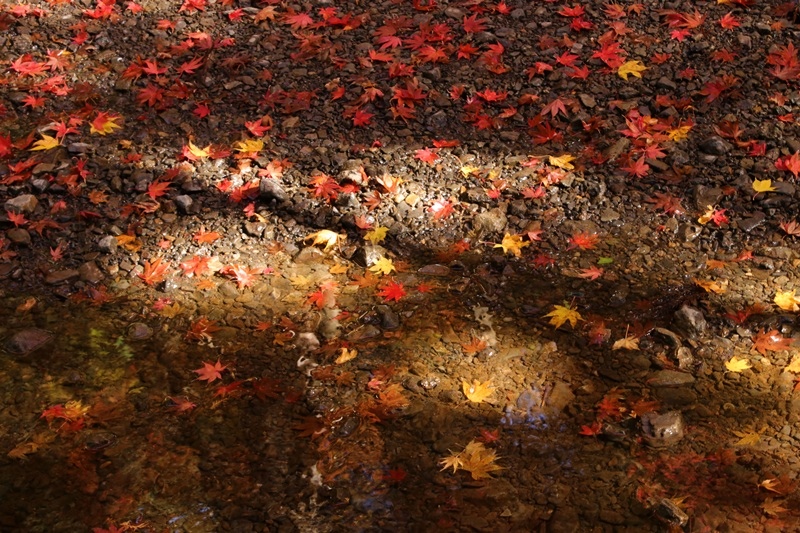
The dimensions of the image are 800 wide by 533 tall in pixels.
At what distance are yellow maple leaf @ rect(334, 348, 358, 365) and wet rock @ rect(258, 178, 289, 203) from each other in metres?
1.40

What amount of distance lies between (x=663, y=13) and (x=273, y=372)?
14.8 feet

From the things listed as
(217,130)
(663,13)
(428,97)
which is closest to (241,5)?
(217,130)

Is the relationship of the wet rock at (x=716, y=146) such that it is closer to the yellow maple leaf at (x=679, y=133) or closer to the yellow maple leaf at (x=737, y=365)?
the yellow maple leaf at (x=679, y=133)

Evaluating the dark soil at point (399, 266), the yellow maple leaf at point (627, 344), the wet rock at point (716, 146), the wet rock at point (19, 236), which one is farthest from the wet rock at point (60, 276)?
the wet rock at point (716, 146)

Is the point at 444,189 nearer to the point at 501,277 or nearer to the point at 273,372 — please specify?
the point at 501,277

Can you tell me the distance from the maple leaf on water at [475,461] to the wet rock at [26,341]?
2.42 metres

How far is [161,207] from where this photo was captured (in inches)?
206

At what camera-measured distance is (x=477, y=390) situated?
404cm

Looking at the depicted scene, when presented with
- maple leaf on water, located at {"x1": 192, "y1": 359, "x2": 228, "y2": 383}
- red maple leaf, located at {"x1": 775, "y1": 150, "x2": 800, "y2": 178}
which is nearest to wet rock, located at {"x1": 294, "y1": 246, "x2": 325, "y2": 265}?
maple leaf on water, located at {"x1": 192, "y1": 359, "x2": 228, "y2": 383}

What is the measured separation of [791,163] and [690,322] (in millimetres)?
1636

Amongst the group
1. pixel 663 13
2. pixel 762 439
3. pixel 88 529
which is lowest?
pixel 88 529

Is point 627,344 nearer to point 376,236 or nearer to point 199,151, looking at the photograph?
point 376,236

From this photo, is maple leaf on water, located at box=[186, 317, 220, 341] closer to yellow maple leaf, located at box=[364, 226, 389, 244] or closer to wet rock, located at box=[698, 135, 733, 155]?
yellow maple leaf, located at box=[364, 226, 389, 244]

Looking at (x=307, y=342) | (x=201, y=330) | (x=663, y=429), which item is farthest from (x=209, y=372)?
(x=663, y=429)
